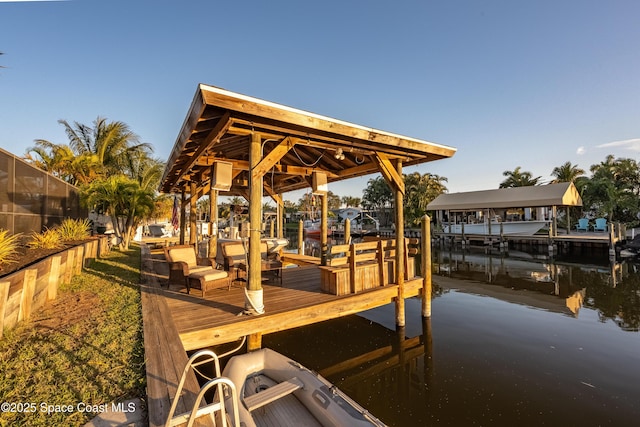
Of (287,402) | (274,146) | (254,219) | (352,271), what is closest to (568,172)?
(352,271)

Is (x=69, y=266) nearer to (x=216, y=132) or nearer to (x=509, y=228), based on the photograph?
(x=216, y=132)

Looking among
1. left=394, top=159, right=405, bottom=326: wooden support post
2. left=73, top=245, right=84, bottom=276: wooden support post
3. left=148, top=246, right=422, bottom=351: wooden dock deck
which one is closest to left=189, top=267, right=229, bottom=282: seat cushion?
left=148, top=246, right=422, bottom=351: wooden dock deck

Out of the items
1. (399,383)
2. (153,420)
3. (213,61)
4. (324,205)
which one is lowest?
(399,383)

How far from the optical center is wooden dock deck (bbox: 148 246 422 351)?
399cm

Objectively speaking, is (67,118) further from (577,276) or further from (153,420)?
(577,276)

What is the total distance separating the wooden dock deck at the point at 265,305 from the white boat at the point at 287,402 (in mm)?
812

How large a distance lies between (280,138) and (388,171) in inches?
99.0

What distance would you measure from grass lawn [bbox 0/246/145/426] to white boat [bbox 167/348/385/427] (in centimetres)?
95

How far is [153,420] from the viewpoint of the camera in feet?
6.99

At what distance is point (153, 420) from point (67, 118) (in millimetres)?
26641

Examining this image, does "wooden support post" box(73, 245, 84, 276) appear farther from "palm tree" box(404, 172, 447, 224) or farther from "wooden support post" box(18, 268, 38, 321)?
"palm tree" box(404, 172, 447, 224)

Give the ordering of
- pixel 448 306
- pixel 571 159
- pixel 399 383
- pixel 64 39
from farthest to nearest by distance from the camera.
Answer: pixel 571 159, pixel 64 39, pixel 448 306, pixel 399 383

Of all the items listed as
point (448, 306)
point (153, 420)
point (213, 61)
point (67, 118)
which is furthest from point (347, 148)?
point (67, 118)

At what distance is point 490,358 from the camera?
5.37m
